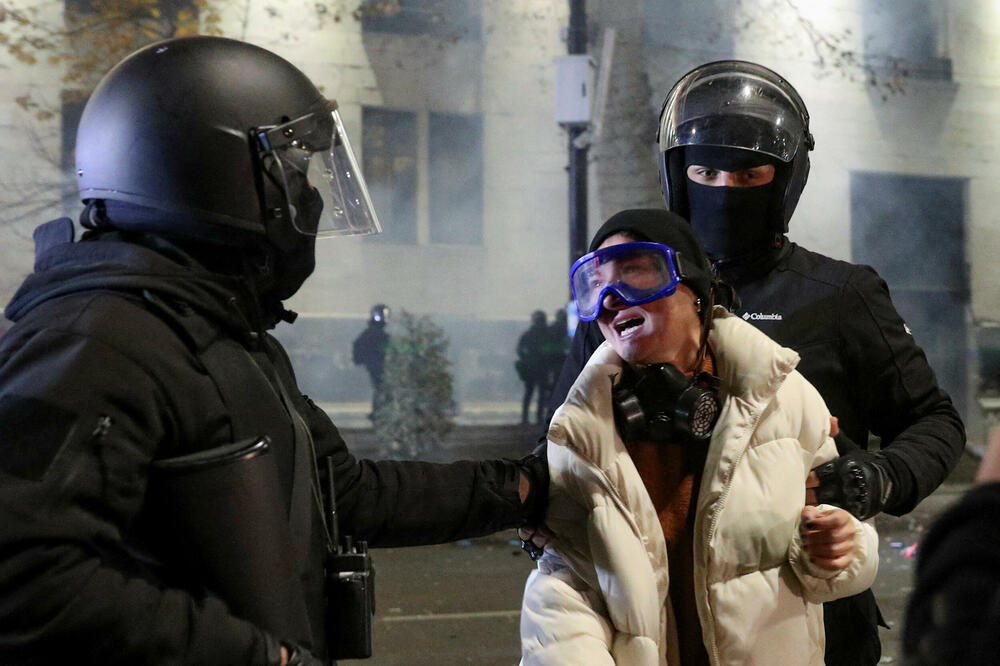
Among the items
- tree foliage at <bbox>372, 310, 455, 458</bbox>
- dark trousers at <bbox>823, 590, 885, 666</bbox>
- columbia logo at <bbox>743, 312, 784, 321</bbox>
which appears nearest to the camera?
dark trousers at <bbox>823, 590, 885, 666</bbox>

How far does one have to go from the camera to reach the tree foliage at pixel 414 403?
10.6 metres

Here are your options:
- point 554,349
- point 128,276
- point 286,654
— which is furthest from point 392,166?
point 286,654

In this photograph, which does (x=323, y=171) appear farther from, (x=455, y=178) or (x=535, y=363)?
(x=455, y=178)

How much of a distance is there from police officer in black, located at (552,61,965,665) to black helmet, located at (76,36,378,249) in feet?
3.07

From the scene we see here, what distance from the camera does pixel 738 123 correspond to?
264cm

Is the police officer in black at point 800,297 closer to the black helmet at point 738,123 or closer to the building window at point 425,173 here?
the black helmet at point 738,123

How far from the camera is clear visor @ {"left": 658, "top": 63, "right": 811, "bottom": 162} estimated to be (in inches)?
104

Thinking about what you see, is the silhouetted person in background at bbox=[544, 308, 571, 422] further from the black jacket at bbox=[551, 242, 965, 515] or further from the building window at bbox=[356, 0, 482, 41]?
the black jacket at bbox=[551, 242, 965, 515]

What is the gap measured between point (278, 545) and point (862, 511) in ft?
3.89

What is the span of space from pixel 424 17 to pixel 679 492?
44.2 feet

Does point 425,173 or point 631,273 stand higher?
point 631,273

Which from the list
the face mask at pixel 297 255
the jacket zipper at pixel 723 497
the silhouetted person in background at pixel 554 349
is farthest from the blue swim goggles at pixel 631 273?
the silhouetted person in background at pixel 554 349

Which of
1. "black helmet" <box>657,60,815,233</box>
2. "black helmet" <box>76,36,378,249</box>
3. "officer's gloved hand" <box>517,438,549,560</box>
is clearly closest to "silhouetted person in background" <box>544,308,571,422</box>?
"black helmet" <box>657,60,815,233</box>

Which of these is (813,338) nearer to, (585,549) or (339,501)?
(585,549)
